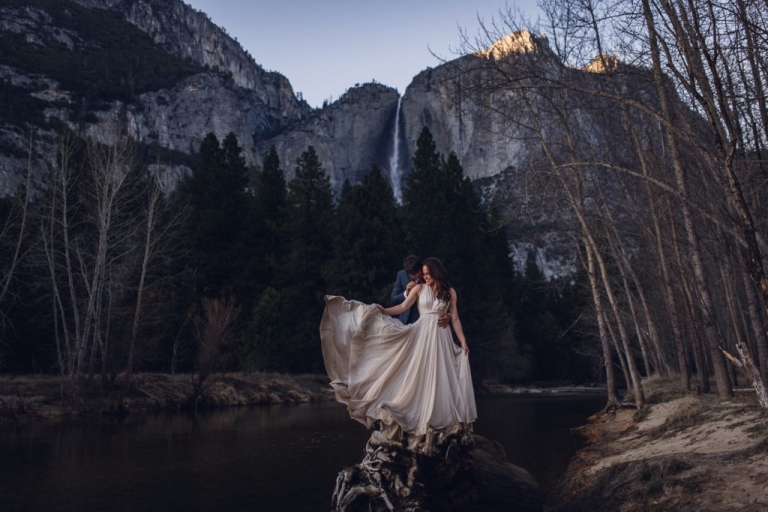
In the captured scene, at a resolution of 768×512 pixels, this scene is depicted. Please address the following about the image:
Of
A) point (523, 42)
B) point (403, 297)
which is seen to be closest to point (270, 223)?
point (523, 42)

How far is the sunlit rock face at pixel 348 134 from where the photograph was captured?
415 ft

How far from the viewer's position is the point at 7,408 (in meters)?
18.5

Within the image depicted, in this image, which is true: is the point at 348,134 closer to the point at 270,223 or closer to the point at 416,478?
the point at 270,223

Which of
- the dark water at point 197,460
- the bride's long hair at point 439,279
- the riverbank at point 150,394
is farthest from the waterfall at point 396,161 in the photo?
the bride's long hair at point 439,279

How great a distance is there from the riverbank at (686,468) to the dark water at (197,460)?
1266mm

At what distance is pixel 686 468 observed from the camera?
6.30m

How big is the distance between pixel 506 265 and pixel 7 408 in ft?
144

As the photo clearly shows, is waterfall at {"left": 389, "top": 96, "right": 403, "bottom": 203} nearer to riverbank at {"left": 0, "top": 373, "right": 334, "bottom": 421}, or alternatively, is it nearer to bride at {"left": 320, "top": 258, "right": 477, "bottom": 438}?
riverbank at {"left": 0, "top": 373, "right": 334, "bottom": 421}

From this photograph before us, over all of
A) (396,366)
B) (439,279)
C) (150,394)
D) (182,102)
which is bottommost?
(150,394)

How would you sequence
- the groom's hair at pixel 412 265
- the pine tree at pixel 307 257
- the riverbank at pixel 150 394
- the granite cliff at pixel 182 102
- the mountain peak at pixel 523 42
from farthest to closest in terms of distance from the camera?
the granite cliff at pixel 182 102 → the pine tree at pixel 307 257 → the riverbank at pixel 150 394 → the mountain peak at pixel 523 42 → the groom's hair at pixel 412 265

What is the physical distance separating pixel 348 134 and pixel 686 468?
418 ft

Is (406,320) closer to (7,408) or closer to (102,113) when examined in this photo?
(7,408)

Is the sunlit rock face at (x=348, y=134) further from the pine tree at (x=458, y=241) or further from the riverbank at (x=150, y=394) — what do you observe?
the riverbank at (x=150, y=394)

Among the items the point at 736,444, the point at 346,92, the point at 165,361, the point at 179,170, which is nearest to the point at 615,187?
the point at 736,444
